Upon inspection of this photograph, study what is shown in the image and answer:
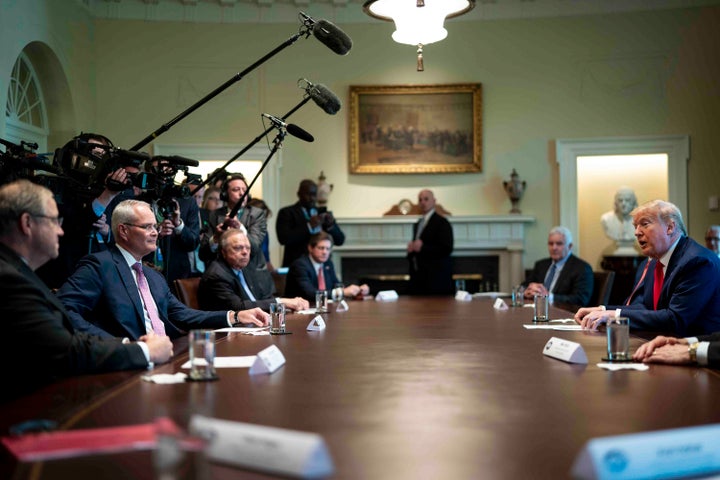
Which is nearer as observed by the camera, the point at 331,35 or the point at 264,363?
the point at 264,363

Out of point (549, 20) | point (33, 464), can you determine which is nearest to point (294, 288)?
point (33, 464)

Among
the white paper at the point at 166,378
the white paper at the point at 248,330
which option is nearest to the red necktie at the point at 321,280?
A: the white paper at the point at 248,330

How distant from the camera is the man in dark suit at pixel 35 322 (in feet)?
6.89

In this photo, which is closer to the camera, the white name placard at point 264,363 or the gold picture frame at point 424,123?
the white name placard at point 264,363

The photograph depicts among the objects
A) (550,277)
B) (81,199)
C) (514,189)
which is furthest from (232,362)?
(514,189)

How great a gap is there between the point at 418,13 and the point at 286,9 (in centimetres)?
541

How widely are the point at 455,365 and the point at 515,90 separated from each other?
737 cm

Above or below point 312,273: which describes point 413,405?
below

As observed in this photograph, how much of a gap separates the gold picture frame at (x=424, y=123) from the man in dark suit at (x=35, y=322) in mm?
7151

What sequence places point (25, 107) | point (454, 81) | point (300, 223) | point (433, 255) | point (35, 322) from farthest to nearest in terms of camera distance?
point (454, 81) → point (25, 107) → point (433, 255) → point (300, 223) → point (35, 322)

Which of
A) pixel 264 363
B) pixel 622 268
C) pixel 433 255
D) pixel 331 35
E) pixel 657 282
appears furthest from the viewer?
pixel 622 268

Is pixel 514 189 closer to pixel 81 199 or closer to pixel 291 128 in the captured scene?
pixel 291 128

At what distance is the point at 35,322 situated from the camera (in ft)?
6.94

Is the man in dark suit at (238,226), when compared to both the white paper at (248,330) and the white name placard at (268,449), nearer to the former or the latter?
the white paper at (248,330)
